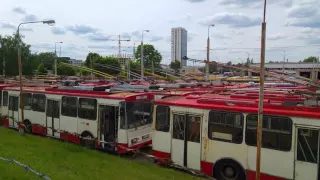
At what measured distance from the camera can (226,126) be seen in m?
10.4

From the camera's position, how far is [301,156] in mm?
8820

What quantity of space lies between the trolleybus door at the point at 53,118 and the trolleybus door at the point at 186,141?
783cm

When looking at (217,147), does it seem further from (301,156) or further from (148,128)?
(148,128)

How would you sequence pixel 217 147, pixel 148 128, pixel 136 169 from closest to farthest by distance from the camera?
1. pixel 217 147
2. pixel 136 169
3. pixel 148 128

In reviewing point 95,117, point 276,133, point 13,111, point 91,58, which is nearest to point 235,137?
point 276,133

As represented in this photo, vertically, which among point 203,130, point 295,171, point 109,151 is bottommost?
point 109,151

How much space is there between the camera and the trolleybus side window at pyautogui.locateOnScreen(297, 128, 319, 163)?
336 inches

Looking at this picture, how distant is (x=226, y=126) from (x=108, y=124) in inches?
232

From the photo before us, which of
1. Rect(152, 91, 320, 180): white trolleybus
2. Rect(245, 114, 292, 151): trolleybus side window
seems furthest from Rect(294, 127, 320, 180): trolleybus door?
Rect(245, 114, 292, 151): trolleybus side window

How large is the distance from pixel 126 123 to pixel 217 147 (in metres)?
4.40

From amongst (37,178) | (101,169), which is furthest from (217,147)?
(37,178)

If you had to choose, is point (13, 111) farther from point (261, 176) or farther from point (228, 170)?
point (261, 176)

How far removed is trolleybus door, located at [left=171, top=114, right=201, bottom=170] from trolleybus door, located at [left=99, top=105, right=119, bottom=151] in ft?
10.4

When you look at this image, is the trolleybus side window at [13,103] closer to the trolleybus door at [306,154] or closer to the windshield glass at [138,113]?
the windshield glass at [138,113]
